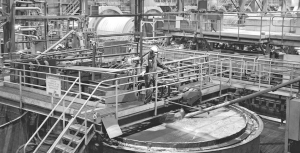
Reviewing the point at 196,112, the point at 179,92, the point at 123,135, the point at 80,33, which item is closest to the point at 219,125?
the point at 196,112

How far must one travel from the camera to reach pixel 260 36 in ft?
61.4

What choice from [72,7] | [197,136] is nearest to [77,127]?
[197,136]

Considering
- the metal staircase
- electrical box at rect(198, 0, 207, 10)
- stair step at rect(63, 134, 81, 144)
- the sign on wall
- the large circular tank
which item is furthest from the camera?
the metal staircase

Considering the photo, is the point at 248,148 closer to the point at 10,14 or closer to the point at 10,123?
the point at 10,123

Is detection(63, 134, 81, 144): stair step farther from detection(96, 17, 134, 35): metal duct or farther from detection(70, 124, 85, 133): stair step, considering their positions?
detection(96, 17, 134, 35): metal duct

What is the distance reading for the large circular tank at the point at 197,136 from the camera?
387 inches

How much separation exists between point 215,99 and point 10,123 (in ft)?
23.6

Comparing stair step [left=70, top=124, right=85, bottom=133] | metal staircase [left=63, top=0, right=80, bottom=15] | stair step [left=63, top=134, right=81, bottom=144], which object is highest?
metal staircase [left=63, top=0, right=80, bottom=15]

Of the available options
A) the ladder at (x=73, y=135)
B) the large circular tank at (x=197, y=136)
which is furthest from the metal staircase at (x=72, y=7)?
the ladder at (x=73, y=135)

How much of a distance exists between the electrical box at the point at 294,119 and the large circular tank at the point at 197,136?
1.03 m

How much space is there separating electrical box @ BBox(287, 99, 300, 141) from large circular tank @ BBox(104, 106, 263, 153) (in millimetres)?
1028

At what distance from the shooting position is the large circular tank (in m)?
9.84

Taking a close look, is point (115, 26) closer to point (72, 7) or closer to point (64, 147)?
point (72, 7)

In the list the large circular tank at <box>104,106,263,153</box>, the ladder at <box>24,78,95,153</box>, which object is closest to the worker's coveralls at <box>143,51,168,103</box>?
the large circular tank at <box>104,106,263,153</box>
